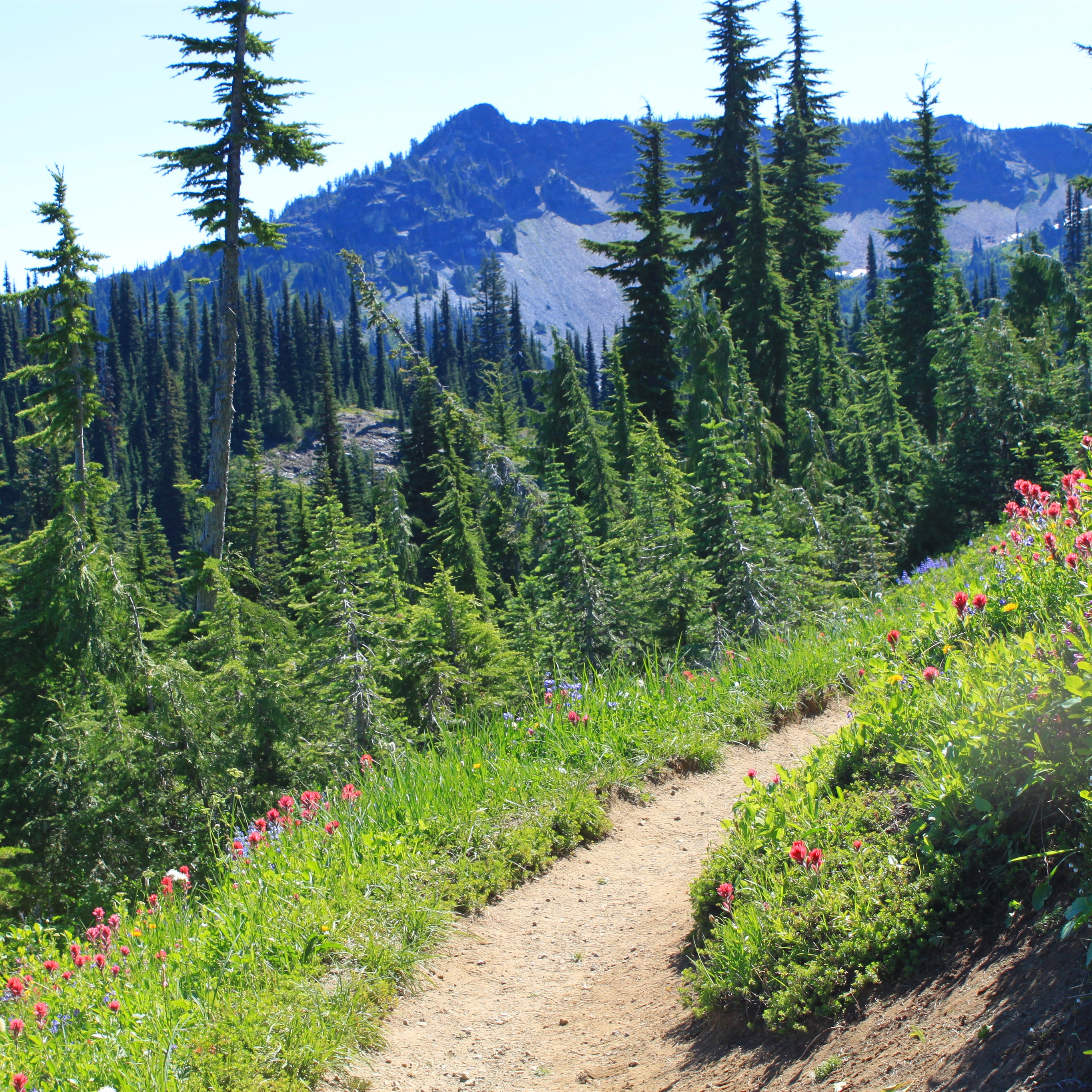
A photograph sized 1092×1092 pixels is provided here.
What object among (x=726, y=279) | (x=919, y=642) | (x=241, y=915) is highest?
(x=726, y=279)

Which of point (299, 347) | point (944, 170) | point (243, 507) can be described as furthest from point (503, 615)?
point (299, 347)

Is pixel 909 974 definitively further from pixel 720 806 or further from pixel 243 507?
pixel 243 507

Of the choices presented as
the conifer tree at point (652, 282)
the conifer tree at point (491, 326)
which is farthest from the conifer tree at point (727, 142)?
the conifer tree at point (491, 326)

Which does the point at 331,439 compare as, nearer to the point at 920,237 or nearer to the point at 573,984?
the point at 920,237

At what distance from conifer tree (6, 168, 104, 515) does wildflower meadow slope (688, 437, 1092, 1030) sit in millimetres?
16183

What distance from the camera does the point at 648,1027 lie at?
3.40 m

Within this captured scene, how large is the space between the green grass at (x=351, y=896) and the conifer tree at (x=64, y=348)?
527 inches

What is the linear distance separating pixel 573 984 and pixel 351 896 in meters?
1.10

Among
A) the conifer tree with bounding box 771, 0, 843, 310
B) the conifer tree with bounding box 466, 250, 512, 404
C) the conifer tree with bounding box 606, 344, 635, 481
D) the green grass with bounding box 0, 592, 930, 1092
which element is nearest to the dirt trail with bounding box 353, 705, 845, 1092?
the green grass with bounding box 0, 592, 930, 1092

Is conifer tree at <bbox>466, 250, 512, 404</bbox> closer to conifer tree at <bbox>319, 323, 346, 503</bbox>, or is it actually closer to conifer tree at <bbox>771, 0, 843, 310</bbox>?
conifer tree at <bbox>319, 323, 346, 503</bbox>

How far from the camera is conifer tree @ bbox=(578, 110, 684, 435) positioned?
25109 millimetres

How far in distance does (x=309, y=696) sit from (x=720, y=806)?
29.2 feet

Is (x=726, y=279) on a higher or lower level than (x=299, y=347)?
lower

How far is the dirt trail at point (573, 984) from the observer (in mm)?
3203
